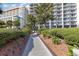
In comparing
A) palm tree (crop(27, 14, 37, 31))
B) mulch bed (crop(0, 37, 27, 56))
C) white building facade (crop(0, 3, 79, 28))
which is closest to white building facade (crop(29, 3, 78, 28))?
white building facade (crop(0, 3, 79, 28))

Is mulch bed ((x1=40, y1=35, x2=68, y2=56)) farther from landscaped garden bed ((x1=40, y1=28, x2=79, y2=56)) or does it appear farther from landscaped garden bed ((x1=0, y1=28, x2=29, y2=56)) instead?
landscaped garden bed ((x1=0, y1=28, x2=29, y2=56))

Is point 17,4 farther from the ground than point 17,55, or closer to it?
farther from the ground

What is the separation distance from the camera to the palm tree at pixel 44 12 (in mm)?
3782

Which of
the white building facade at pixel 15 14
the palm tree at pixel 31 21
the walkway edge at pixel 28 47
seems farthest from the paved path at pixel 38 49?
the white building facade at pixel 15 14

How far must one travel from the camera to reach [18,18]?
12.5 ft

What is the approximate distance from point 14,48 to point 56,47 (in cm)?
47

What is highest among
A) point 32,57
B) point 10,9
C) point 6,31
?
point 10,9

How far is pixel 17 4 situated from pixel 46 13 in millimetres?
339

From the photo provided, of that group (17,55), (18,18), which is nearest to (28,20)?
(18,18)

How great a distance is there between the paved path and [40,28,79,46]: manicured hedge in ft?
0.41

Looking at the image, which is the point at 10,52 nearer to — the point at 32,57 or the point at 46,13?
the point at 32,57

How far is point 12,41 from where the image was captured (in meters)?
3.82

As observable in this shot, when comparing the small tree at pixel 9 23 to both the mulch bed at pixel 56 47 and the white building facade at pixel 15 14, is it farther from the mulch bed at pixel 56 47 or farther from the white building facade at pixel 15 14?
the mulch bed at pixel 56 47

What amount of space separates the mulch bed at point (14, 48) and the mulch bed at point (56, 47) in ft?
0.78
